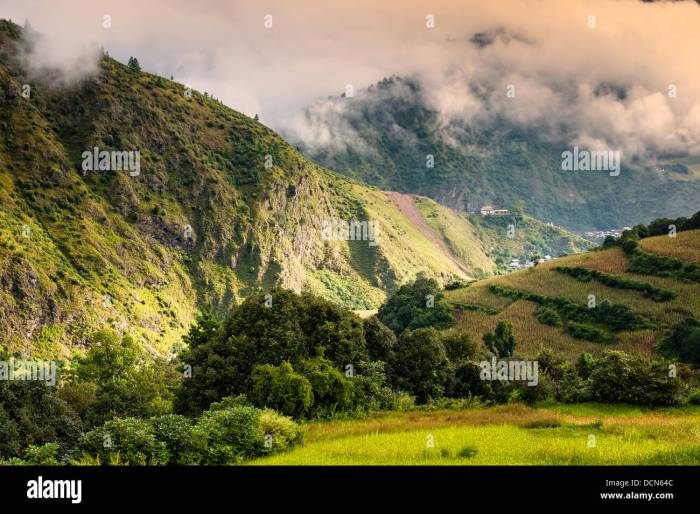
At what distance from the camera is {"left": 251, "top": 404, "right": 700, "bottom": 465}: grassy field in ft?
70.4

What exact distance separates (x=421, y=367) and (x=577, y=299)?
78562 millimetres

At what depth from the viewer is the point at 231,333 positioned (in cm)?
4831

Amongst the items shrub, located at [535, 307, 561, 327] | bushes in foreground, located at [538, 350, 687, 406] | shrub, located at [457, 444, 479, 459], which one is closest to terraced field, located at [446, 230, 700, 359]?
shrub, located at [535, 307, 561, 327]

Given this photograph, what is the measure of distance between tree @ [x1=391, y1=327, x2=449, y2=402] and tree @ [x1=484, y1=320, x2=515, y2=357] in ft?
176

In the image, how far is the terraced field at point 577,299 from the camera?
338 ft

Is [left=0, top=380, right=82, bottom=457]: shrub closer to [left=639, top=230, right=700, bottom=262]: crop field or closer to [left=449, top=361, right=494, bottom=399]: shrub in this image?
[left=449, top=361, right=494, bottom=399]: shrub

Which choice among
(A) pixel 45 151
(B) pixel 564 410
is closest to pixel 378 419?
(B) pixel 564 410

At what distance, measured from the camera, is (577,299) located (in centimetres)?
11912

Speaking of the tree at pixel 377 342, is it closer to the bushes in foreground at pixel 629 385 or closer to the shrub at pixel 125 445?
the bushes in foreground at pixel 629 385
